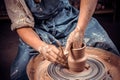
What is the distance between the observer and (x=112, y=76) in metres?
1.44

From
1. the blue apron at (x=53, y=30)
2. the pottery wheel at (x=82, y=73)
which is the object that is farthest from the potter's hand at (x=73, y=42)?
the blue apron at (x=53, y=30)

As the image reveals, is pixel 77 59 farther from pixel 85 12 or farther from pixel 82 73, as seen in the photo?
pixel 85 12

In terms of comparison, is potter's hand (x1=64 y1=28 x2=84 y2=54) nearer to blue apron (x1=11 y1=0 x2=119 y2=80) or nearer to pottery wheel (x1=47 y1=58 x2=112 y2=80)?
pottery wheel (x1=47 y1=58 x2=112 y2=80)

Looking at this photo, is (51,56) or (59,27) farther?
(59,27)

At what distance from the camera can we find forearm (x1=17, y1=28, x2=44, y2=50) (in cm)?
154

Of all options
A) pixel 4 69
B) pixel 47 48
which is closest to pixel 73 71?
pixel 47 48

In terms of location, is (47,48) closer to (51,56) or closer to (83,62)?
(51,56)

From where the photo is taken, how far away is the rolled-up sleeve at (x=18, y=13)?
65.4 inches

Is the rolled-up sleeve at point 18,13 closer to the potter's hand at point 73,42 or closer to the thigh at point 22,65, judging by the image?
the thigh at point 22,65

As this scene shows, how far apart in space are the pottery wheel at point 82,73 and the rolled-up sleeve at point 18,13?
1.18ft

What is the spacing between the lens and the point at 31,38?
5.23 feet

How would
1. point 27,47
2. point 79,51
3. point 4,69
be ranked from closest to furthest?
1. point 79,51
2. point 27,47
3. point 4,69

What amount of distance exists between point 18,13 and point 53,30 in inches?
10.9

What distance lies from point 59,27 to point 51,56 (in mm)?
448
